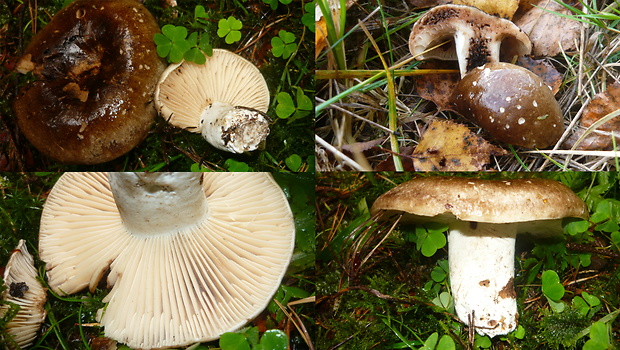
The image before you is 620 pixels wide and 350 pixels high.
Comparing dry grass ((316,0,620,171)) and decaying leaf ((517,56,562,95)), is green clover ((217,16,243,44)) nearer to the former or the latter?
dry grass ((316,0,620,171))

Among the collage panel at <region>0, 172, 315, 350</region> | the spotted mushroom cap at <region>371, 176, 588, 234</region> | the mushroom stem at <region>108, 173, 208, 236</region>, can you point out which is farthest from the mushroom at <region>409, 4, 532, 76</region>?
the mushroom stem at <region>108, 173, 208, 236</region>

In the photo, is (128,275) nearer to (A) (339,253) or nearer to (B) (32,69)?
(A) (339,253)

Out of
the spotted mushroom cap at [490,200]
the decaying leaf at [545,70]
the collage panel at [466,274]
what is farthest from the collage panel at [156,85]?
the decaying leaf at [545,70]

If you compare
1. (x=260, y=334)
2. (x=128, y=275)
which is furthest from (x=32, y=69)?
(x=260, y=334)

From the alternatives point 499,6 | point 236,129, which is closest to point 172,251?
point 236,129

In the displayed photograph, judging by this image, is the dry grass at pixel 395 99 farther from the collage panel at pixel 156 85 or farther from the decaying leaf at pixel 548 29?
the collage panel at pixel 156 85

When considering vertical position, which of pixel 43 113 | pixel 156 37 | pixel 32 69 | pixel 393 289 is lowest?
pixel 393 289

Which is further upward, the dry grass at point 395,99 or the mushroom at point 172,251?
the dry grass at point 395,99
